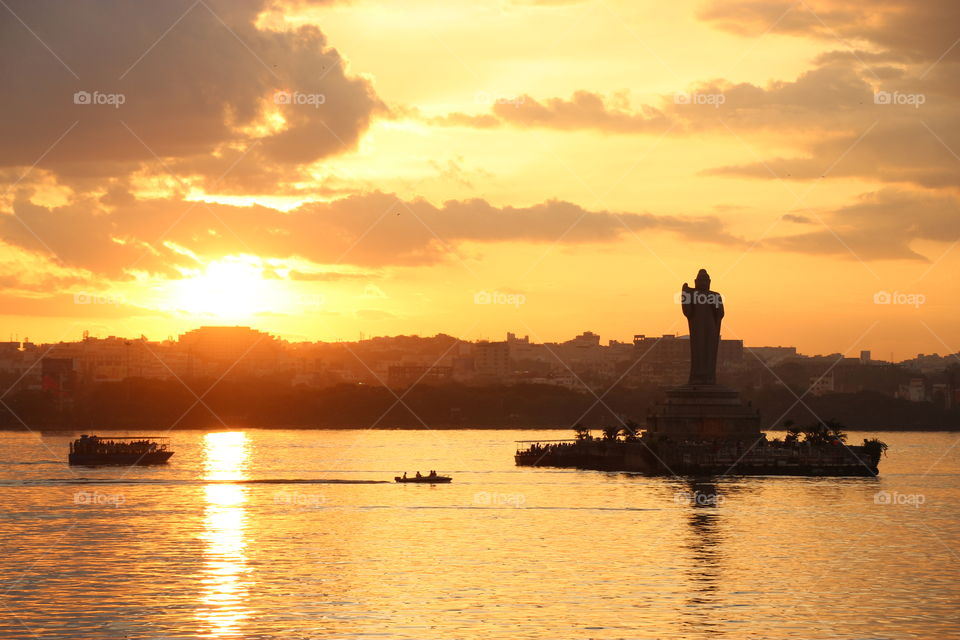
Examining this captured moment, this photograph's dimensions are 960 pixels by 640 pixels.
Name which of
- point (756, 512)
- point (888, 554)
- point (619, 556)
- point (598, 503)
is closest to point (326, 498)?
point (598, 503)

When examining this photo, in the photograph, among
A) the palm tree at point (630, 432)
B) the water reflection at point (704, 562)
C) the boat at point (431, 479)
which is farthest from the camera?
the palm tree at point (630, 432)

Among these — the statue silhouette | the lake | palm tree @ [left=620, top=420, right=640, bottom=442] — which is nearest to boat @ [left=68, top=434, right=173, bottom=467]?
the lake

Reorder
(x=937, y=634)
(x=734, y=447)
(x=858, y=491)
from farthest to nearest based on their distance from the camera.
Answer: (x=734, y=447) → (x=858, y=491) → (x=937, y=634)

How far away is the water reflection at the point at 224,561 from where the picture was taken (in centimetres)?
5603

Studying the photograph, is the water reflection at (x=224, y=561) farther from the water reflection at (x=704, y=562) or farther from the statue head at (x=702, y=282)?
the statue head at (x=702, y=282)

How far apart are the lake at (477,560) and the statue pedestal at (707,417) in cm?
1483

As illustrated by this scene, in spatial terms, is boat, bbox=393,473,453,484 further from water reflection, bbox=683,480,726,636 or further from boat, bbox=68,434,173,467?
boat, bbox=68,434,173,467

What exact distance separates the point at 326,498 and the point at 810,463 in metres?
60.4

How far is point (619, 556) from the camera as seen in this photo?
76688 millimetres

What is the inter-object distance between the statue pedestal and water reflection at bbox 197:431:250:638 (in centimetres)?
5078

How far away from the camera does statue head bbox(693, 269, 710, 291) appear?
517 feet

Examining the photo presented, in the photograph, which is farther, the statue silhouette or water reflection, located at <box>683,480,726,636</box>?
the statue silhouette

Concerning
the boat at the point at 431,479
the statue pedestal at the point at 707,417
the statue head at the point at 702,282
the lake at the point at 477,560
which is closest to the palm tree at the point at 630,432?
the statue pedestal at the point at 707,417

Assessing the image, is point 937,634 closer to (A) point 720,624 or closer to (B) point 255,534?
(A) point 720,624
